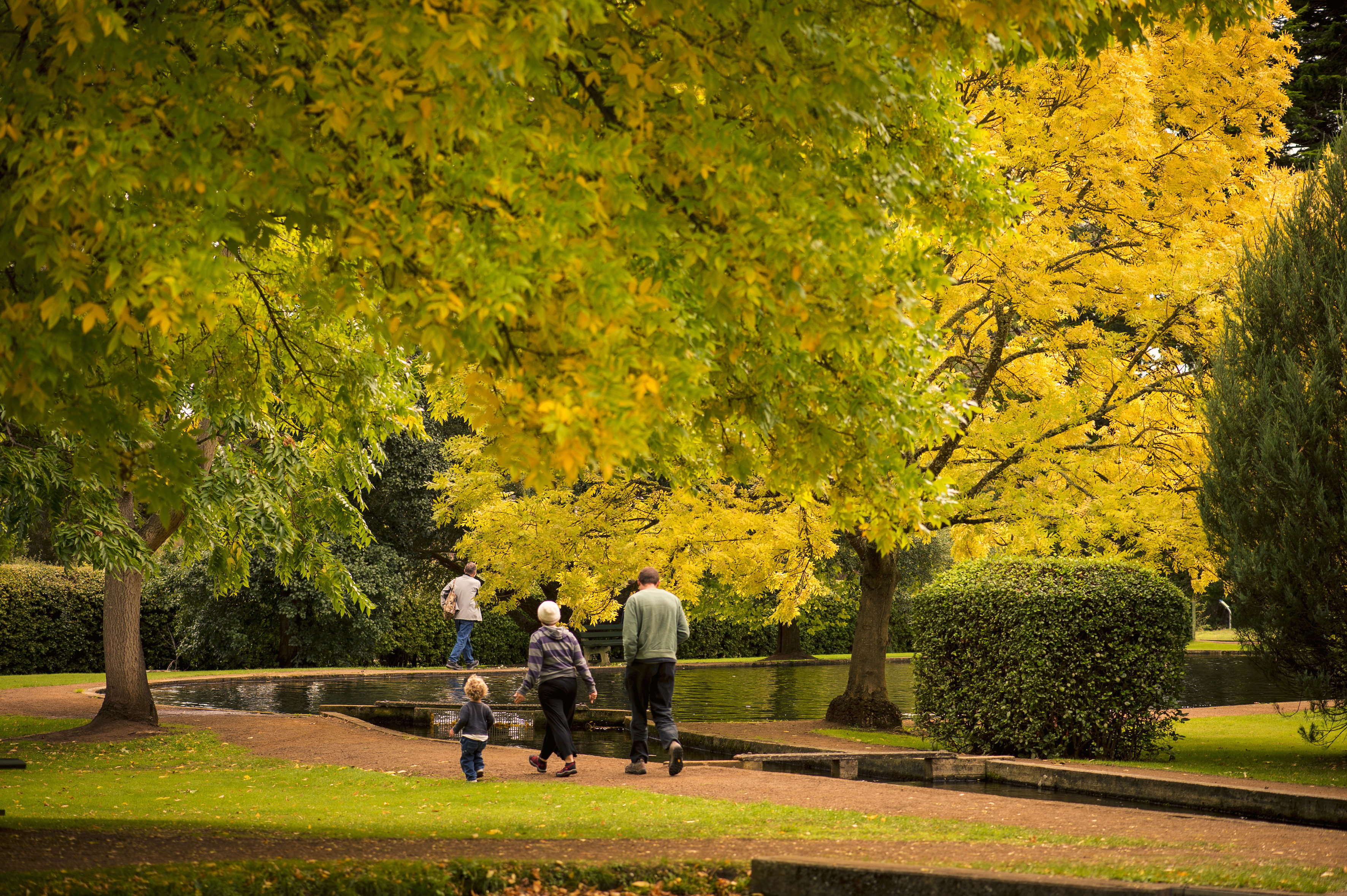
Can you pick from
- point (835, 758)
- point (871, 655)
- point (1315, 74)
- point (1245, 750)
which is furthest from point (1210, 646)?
point (835, 758)

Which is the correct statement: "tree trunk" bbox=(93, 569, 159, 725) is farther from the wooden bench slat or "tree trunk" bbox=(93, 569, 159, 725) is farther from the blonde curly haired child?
the wooden bench slat

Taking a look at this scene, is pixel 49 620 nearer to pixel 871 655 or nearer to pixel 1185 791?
pixel 871 655

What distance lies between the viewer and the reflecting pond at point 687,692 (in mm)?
19172

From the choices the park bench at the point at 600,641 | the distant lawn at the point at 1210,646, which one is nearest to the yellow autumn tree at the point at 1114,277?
the park bench at the point at 600,641

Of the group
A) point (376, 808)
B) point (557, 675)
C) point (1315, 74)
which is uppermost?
point (1315, 74)

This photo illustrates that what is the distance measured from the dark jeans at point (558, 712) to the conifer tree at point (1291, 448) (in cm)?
675

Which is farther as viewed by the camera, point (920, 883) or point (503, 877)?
point (503, 877)

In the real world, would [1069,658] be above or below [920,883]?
above

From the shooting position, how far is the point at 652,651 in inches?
422

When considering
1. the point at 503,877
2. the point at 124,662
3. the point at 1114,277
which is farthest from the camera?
the point at 124,662

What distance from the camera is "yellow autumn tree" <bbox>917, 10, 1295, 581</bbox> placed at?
43.8ft

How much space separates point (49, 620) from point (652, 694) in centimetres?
2254

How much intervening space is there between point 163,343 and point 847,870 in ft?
15.1

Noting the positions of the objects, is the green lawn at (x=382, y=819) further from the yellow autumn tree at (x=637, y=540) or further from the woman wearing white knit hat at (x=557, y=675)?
the yellow autumn tree at (x=637, y=540)
